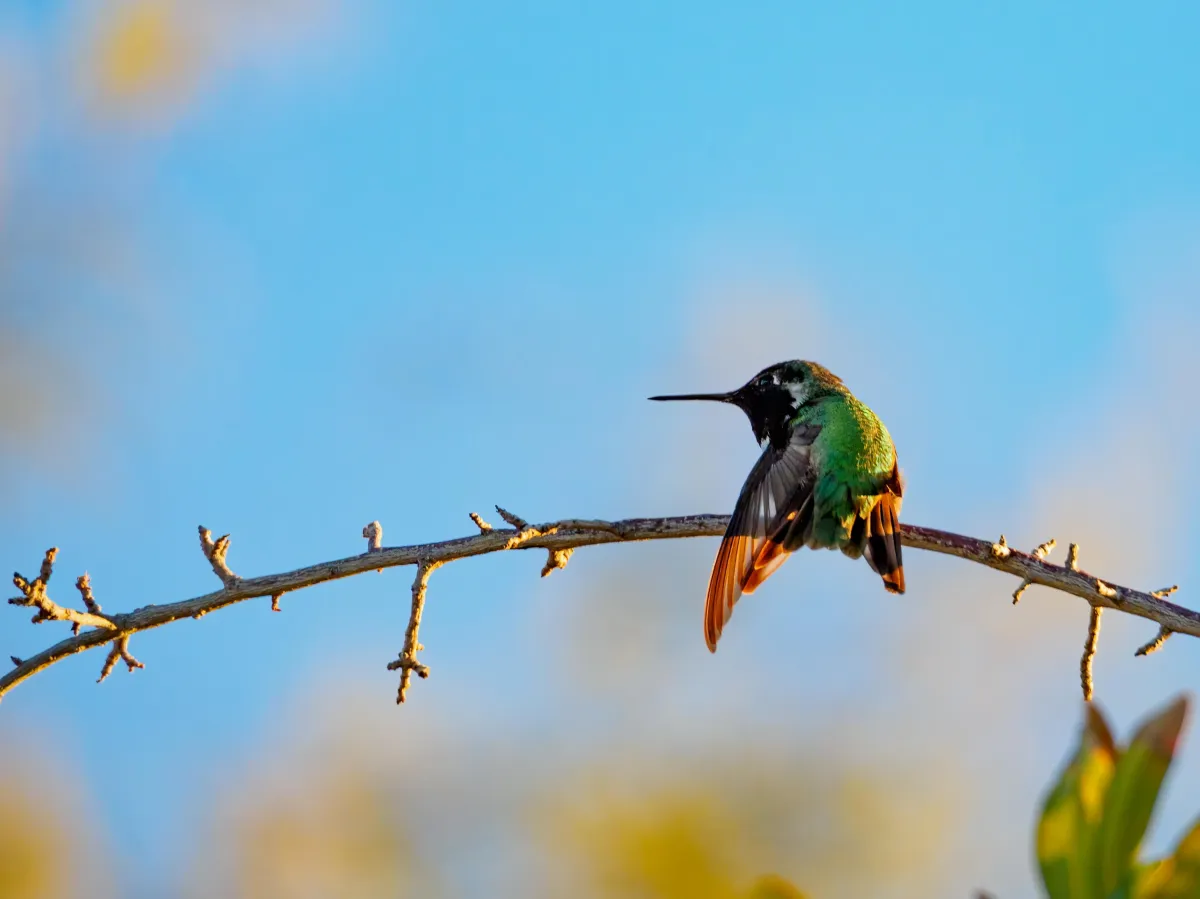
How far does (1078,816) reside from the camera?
3.87 ft

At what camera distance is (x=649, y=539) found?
558 cm

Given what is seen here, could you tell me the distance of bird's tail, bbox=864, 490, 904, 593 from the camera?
6.23 m

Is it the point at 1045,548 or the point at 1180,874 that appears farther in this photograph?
the point at 1045,548

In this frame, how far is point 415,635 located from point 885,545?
96.1 inches

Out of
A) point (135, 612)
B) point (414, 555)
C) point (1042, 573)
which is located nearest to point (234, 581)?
point (135, 612)

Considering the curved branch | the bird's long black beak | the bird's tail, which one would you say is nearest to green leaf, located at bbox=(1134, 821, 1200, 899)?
the curved branch

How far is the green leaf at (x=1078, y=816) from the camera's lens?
114 centimetres

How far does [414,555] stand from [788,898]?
172 inches

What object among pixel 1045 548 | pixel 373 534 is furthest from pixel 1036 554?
pixel 373 534

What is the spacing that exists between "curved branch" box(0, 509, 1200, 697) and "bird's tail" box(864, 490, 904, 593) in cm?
52

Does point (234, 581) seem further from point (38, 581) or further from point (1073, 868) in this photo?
point (1073, 868)

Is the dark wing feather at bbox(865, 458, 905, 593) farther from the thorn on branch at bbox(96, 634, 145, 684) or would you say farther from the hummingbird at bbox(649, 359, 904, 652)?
the thorn on branch at bbox(96, 634, 145, 684)

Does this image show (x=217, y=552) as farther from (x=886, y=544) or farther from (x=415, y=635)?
(x=886, y=544)

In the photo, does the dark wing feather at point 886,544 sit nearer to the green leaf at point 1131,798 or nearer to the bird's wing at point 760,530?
the bird's wing at point 760,530
